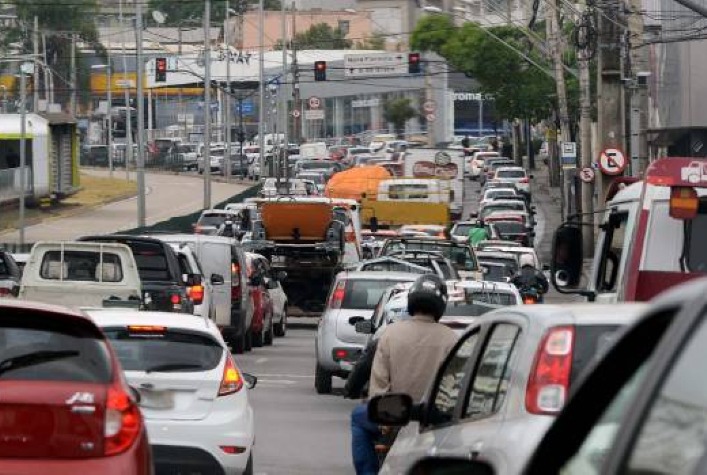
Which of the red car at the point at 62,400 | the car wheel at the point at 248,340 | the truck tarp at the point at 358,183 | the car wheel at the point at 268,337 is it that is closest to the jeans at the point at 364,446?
the red car at the point at 62,400

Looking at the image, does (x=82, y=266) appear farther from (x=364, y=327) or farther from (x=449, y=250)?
(x=449, y=250)

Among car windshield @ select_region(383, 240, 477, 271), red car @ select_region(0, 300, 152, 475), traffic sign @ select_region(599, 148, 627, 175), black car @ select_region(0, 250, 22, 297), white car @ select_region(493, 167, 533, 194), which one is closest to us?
red car @ select_region(0, 300, 152, 475)

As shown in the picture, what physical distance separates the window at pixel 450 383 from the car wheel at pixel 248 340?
71.9ft

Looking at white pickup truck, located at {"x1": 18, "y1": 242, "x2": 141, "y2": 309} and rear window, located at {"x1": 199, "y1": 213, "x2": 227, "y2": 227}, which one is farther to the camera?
rear window, located at {"x1": 199, "y1": 213, "x2": 227, "y2": 227}

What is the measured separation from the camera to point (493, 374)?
25.1 ft

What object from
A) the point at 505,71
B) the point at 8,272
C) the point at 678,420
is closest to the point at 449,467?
the point at 678,420

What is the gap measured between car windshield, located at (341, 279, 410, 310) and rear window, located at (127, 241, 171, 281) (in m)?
2.57

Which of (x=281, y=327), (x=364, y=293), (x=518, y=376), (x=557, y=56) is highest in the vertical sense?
(x=557, y=56)

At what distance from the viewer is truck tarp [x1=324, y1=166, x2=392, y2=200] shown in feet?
194

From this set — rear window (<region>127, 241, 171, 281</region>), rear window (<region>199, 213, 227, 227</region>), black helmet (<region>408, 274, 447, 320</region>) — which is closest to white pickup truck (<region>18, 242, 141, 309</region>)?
rear window (<region>127, 241, 171, 281</region>)

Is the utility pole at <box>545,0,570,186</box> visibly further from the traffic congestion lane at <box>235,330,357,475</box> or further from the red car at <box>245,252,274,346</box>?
the traffic congestion lane at <box>235,330,357,475</box>

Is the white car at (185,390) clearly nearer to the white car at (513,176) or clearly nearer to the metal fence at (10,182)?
the metal fence at (10,182)

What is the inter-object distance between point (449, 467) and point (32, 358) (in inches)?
112

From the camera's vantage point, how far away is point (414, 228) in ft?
161
